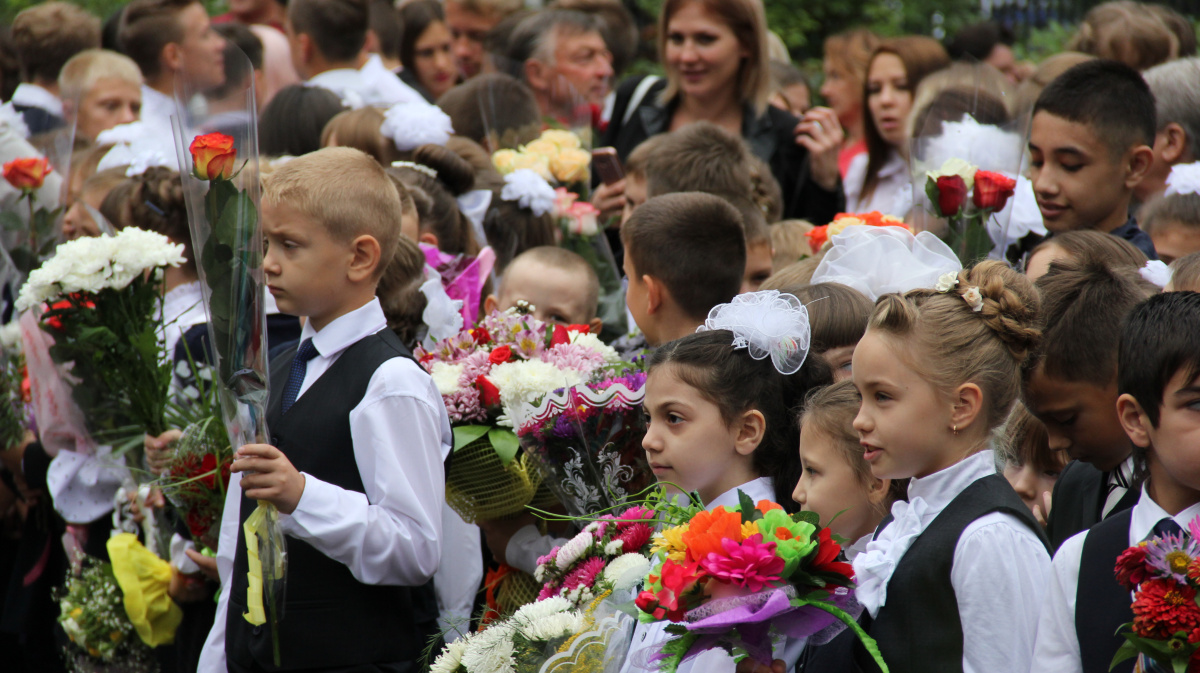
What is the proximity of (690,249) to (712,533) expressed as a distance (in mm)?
1777

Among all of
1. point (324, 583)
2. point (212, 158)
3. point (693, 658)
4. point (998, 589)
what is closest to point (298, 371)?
point (324, 583)

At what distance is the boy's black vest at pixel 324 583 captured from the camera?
10.1ft

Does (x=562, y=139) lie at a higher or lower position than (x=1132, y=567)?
lower

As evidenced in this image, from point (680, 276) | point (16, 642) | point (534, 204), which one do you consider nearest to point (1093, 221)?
point (680, 276)

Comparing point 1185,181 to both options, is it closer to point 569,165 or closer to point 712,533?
point 569,165

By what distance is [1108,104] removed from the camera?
4.00 m

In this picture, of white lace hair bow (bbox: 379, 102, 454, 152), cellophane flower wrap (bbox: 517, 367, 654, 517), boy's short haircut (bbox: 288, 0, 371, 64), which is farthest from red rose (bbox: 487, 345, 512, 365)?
boy's short haircut (bbox: 288, 0, 371, 64)

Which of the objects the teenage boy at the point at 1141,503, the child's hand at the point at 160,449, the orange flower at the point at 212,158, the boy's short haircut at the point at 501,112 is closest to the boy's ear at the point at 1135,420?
the teenage boy at the point at 1141,503

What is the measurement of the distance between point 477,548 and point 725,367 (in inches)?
60.9

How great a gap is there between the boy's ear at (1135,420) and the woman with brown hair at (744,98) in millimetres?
3916

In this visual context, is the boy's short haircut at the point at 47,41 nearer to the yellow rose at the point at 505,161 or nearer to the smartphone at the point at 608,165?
the yellow rose at the point at 505,161

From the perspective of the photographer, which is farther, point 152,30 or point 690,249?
point 152,30

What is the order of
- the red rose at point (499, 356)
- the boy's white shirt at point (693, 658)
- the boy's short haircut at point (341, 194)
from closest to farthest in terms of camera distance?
the boy's white shirt at point (693, 658)
the boy's short haircut at point (341, 194)
the red rose at point (499, 356)

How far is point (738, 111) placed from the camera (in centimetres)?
645
